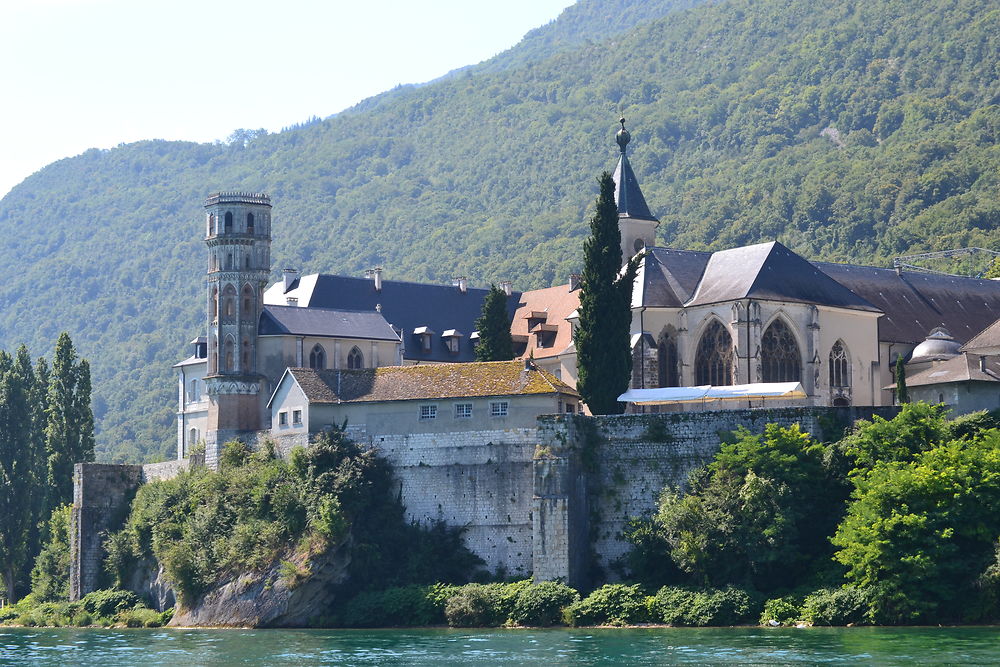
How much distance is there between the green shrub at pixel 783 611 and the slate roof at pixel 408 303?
34964 mm

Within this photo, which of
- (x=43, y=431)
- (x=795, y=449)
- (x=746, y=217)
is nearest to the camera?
(x=795, y=449)

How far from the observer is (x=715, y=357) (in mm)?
85375

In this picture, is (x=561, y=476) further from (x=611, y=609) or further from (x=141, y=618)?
(x=141, y=618)

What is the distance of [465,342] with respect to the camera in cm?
9994

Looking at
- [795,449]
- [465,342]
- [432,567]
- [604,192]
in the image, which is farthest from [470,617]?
[465,342]

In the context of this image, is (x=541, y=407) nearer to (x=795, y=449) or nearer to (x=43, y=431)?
(x=795, y=449)

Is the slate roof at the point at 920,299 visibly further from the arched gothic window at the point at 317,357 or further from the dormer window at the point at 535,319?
the arched gothic window at the point at 317,357

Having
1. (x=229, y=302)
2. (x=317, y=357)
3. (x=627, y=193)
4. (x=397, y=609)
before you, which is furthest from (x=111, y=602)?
(x=627, y=193)

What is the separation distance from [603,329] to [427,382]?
813 cm

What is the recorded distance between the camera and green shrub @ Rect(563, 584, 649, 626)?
67062 mm

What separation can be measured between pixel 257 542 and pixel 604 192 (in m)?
21.5

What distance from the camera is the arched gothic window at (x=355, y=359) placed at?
294 ft

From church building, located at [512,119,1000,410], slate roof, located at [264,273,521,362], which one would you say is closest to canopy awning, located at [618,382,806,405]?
church building, located at [512,119,1000,410]

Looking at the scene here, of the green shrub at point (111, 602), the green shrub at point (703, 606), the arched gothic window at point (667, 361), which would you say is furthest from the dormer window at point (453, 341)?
the green shrub at point (703, 606)
